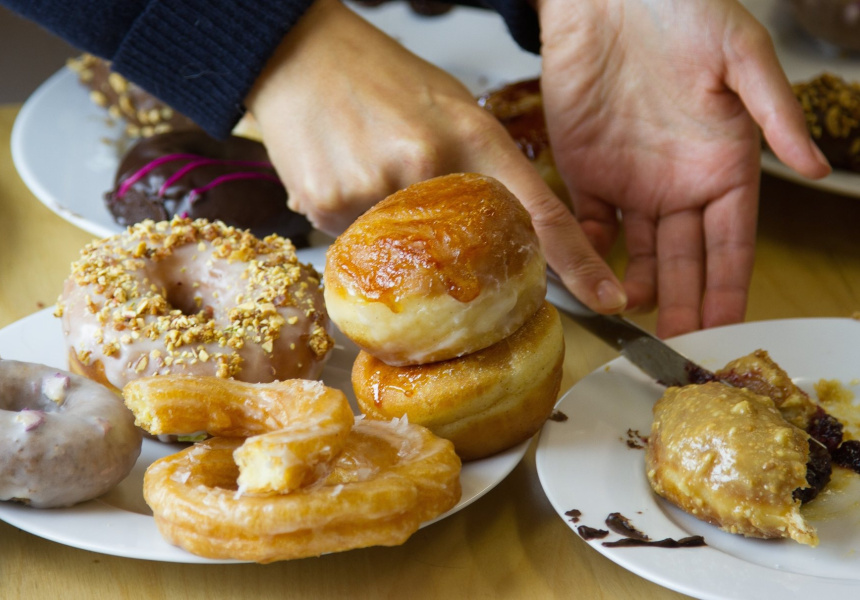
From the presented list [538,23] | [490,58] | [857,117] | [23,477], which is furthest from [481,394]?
[490,58]

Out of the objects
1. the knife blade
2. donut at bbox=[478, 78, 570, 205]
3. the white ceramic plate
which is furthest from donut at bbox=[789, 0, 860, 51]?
the knife blade

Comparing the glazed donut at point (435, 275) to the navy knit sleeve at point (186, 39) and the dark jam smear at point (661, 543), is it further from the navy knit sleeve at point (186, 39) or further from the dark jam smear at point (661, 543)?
the navy knit sleeve at point (186, 39)

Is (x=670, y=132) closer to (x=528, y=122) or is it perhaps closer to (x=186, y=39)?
(x=528, y=122)

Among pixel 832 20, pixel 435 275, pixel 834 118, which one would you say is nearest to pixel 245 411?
pixel 435 275

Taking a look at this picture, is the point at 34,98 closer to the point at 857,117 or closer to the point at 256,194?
the point at 256,194

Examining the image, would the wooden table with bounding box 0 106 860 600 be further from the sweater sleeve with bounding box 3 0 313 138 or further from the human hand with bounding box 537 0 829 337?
the sweater sleeve with bounding box 3 0 313 138

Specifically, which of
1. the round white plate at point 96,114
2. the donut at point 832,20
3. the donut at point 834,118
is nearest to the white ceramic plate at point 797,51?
the donut at point 832,20
